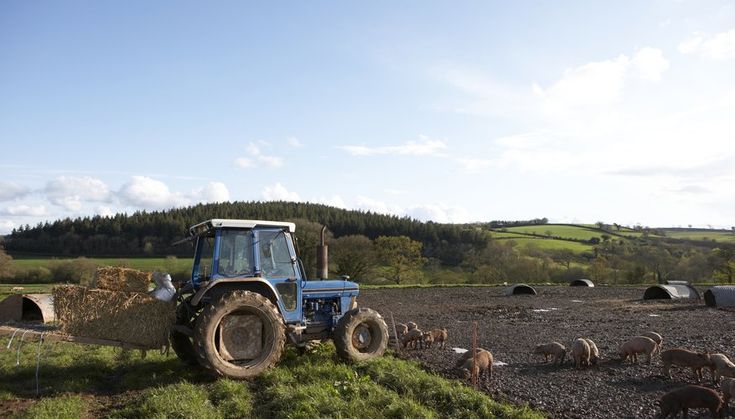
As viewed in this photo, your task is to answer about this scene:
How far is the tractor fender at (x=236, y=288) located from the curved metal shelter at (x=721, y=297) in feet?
74.6

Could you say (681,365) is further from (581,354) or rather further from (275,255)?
(275,255)

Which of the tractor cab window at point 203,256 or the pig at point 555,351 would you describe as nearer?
the tractor cab window at point 203,256

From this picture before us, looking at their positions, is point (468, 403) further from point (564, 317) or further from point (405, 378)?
point (564, 317)

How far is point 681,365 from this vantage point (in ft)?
32.4

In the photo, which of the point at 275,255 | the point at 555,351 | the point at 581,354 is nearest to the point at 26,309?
the point at 275,255

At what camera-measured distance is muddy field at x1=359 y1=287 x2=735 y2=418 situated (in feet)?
27.5

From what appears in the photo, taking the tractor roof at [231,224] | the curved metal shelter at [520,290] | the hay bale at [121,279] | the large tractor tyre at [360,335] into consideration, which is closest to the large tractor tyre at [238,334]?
the large tractor tyre at [360,335]

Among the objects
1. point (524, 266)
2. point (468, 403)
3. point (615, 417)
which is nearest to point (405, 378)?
point (468, 403)

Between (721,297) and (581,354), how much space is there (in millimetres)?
17694

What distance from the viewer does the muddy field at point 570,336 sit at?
837 cm

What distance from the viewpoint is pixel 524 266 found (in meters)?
56.2

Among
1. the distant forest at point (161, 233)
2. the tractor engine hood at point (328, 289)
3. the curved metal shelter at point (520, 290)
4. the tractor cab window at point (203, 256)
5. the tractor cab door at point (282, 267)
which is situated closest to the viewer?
the tractor cab door at point (282, 267)

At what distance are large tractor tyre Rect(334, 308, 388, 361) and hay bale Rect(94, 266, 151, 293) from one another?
3829 mm

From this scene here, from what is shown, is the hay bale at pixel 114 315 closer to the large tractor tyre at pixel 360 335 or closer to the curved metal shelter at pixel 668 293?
the large tractor tyre at pixel 360 335
